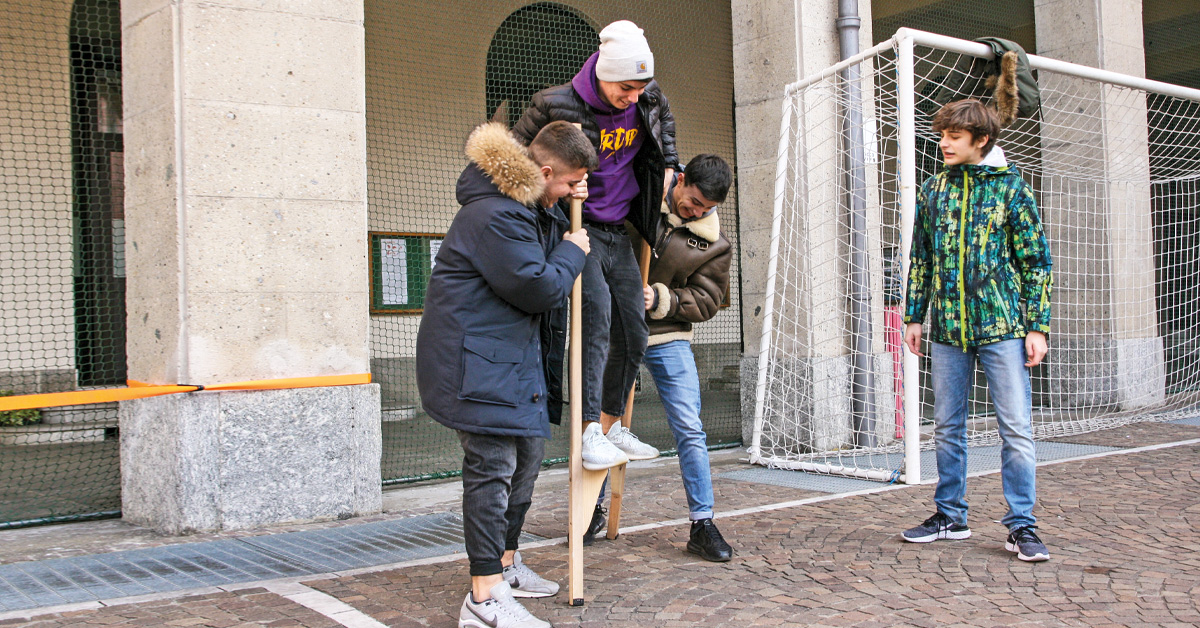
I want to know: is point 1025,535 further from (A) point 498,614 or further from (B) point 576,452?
(A) point 498,614

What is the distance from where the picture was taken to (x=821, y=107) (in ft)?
23.2

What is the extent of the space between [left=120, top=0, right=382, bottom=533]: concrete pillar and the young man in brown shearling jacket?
1.79m

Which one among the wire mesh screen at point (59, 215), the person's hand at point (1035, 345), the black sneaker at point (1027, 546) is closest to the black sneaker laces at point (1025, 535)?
the black sneaker at point (1027, 546)

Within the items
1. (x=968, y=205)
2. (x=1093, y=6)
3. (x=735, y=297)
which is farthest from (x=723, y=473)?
(x=1093, y=6)

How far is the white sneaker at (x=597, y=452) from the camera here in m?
3.55

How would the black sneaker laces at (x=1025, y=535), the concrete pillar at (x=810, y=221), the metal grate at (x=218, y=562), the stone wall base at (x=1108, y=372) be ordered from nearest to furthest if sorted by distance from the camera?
the metal grate at (x=218, y=562) < the black sneaker laces at (x=1025, y=535) < the concrete pillar at (x=810, y=221) < the stone wall base at (x=1108, y=372)

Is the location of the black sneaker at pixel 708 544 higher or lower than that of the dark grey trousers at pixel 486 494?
lower

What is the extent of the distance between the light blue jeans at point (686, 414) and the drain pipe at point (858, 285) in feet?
10.2

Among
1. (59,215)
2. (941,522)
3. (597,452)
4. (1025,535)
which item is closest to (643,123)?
(597,452)

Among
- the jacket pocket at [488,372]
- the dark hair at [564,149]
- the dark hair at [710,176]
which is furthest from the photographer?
the dark hair at [710,176]

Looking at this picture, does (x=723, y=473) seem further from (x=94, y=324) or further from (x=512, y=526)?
(x=94, y=324)

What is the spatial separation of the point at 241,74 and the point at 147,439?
1891 mm

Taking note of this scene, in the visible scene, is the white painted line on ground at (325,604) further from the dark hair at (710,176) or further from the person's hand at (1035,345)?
the person's hand at (1035,345)

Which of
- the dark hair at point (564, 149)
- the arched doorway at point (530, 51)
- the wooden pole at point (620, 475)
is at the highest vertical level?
the arched doorway at point (530, 51)
